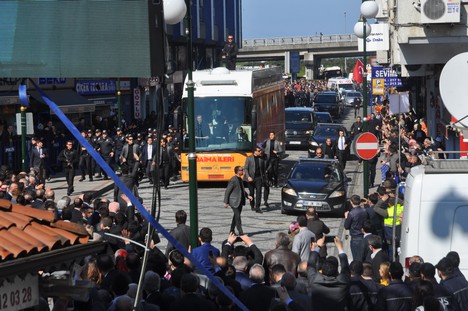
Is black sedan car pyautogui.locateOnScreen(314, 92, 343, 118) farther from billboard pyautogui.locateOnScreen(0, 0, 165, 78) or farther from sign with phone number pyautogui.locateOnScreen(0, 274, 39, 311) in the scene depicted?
sign with phone number pyautogui.locateOnScreen(0, 274, 39, 311)

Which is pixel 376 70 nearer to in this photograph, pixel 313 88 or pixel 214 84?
pixel 214 84

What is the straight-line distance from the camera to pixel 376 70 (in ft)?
155

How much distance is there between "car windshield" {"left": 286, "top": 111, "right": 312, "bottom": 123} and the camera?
149 feet

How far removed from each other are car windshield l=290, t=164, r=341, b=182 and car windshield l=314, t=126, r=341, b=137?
12865 millimetres

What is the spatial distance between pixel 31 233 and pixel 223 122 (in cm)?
2473

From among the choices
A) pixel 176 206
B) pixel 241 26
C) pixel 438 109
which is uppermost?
pixel 241 26

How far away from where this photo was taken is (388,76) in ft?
148

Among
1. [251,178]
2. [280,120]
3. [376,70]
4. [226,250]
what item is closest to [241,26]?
[376,70]

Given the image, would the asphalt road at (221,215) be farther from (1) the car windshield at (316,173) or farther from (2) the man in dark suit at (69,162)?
(2) the man in dark suit at (69,162)

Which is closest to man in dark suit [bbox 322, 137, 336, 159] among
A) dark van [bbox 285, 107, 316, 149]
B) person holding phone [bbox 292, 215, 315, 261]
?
dark van [bbox 285, 107, 316, 149]

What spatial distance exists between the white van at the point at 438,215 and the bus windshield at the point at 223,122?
739 inches

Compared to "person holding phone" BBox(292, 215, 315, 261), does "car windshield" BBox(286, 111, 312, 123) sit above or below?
above

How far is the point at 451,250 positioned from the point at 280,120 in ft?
89.5

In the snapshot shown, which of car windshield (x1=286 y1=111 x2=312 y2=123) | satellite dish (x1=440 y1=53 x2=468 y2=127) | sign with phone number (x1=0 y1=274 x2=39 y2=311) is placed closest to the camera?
sign with phone number (x1=0 y1=274 x2=39 y2=311)
